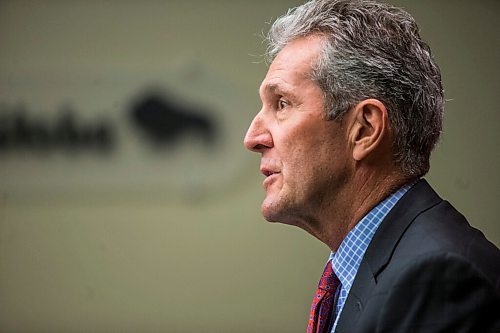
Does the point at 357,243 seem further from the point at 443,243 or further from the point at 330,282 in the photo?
the point at 443,243

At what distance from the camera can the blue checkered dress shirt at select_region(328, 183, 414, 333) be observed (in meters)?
1.25

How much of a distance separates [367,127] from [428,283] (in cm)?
39

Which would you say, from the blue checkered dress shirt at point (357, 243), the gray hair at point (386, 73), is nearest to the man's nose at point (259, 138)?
the gray hair at point (386, 73)

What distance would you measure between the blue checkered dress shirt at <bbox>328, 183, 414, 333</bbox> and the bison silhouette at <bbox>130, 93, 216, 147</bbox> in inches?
83.5

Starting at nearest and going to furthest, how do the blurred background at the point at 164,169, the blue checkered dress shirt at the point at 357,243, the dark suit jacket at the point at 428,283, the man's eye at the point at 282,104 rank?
the dark suit jacket at the point at 428,283
the blue checkered dress shirt at the point at 357,243
the man's eye at the point at 282,104
the blurred background at the point at 164,169

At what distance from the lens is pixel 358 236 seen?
1263mm

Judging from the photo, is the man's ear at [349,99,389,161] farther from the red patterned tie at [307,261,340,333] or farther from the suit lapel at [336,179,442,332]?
the red patterned tie at [307,261,340,333]

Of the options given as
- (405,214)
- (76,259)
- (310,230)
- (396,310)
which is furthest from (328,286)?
(76,259)

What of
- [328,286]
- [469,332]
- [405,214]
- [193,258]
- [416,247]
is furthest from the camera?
[193,258]

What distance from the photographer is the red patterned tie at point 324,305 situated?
130 cm

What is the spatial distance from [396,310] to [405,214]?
236mm

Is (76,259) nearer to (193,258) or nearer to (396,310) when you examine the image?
(193,258)

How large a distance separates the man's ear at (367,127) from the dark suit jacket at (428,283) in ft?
0.57

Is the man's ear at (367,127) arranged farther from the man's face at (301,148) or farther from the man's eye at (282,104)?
the man's eye at (282,104)
